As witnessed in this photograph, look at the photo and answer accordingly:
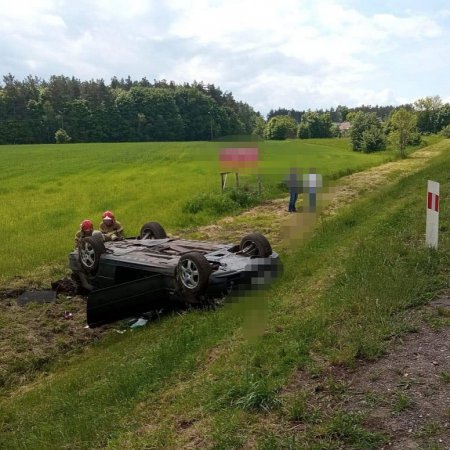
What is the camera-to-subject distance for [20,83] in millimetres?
107250

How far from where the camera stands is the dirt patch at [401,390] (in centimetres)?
302

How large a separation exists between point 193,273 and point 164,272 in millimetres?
625


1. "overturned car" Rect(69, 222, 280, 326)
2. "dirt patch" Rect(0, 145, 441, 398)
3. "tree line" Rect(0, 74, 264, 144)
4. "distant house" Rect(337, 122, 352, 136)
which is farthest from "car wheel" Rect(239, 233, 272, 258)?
"tree line" Rect(0, 74, 264, 144)

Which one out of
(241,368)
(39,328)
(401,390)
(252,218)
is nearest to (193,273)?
(39,328)

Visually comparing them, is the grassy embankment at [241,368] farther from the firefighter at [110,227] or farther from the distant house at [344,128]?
the distant house at [344,128]

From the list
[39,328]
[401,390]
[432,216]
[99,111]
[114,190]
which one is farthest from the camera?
[99,111]

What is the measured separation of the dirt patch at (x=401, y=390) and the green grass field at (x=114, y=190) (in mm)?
6590

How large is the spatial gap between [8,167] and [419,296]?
113 feet

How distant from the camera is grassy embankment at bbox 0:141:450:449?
340cm

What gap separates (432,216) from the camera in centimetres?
686

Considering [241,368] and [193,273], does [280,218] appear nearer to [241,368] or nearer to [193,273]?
[193,273]

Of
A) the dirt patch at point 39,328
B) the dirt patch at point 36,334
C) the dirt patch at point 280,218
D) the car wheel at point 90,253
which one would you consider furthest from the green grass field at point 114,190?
the car wheel at point 90,253

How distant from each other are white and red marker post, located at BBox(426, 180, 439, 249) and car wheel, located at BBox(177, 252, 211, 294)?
3.03 m

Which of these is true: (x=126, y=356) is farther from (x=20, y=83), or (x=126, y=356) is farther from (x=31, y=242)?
(x=20, y=83)
